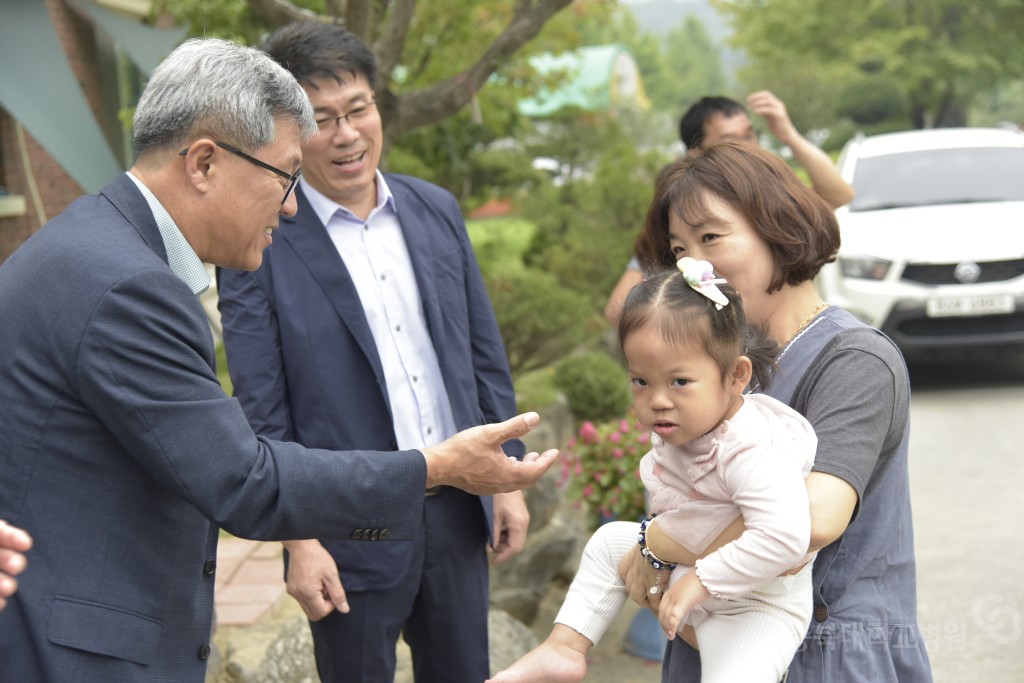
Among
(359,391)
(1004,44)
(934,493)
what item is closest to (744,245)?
(359,391)

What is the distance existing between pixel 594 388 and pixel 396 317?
14.7 ft

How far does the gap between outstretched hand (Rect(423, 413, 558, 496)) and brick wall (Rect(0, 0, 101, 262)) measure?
25.3 feet

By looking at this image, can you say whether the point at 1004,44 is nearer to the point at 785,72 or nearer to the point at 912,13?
the point at 912,13

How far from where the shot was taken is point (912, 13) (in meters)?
28.0

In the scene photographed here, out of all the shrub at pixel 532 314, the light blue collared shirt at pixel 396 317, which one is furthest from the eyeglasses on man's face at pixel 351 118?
the shrub at pixel 532 314

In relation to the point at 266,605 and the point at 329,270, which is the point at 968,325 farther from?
the point at 329,270

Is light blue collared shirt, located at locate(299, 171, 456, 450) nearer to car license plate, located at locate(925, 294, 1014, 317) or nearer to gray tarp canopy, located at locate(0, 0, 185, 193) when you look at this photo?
gray tarp canopy, located at locate(0, 0, 185, 193)

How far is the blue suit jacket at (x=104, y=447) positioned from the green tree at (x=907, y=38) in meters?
26.5

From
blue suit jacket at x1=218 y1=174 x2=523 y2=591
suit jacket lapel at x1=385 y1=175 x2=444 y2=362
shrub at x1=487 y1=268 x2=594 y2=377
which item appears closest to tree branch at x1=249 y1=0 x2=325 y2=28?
shrub at x1=487 y1=268 x2=594 y2=377

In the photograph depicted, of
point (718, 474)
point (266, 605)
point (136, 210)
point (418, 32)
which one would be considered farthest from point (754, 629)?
point (418, 32)

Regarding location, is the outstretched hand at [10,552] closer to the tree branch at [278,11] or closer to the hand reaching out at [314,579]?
the hand reaching out at [314,579]

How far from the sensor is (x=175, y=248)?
217 centimetres

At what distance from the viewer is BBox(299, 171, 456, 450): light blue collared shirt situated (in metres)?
3.06

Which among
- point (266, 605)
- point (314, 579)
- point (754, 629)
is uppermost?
point (754, 629)
